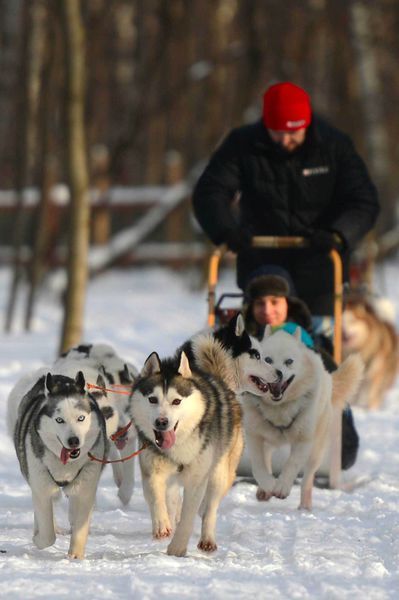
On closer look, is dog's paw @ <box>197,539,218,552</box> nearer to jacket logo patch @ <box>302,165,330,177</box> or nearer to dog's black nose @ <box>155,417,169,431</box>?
dog's black nose @ <box>155,417,169,431</box>

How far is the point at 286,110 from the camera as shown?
21.7ft

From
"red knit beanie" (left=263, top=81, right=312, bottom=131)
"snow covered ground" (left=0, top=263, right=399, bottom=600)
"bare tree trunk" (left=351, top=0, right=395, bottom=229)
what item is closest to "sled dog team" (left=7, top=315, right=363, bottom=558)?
"snow covered ground" (left=0, top=263, right=399, bottom=600)

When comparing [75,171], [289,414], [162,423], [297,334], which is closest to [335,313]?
[297,334]

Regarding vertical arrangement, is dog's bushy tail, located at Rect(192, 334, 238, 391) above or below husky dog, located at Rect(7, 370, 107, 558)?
above

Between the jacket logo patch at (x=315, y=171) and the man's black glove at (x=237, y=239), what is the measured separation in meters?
0.43

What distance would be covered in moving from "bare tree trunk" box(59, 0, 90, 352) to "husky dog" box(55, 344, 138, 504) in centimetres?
393

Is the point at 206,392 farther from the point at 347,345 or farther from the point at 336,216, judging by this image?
the point at 347,345

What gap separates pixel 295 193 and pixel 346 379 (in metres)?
1.14

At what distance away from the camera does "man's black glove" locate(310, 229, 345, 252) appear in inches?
262

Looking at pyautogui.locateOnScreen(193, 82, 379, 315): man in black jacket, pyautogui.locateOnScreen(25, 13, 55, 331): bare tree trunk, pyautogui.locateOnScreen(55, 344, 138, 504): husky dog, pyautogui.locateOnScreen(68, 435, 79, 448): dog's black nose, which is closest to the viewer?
pyautogui.locateOnScreen(68, 435, 79, 448): dog's black nose

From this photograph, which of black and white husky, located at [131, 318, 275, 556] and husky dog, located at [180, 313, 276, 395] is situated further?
husky dog, located at [180, 313, 276, 395]

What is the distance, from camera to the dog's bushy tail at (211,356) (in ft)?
17.6

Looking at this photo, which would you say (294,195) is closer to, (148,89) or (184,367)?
(184,367)

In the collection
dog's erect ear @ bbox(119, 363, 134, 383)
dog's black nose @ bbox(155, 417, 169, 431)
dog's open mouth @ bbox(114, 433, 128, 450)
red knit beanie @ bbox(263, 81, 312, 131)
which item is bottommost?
dog's open mouth @ bbox(114, 433, 128, 450)
